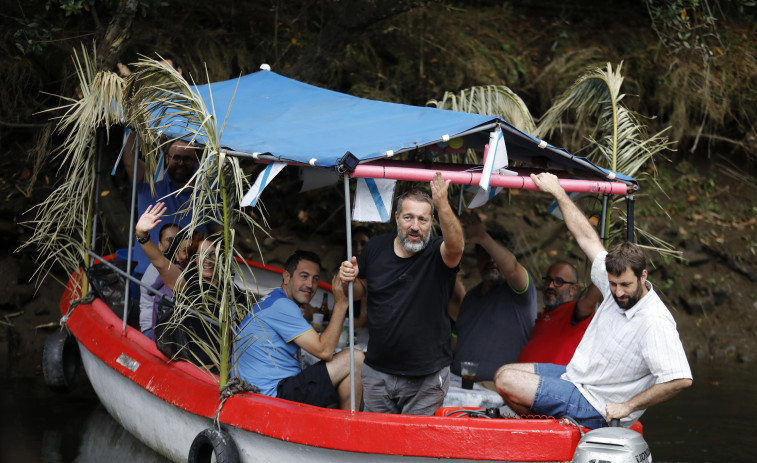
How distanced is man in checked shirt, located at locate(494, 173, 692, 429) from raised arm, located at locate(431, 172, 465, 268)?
740mm

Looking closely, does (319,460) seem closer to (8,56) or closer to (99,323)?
(99,323)

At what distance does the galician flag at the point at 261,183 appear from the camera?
199 inches

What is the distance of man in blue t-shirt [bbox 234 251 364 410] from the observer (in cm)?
539

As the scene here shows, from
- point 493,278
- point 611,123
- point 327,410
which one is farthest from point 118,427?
point 611,123

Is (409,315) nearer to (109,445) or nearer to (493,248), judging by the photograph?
(493,248)

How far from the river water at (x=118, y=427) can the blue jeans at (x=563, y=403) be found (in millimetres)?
2674

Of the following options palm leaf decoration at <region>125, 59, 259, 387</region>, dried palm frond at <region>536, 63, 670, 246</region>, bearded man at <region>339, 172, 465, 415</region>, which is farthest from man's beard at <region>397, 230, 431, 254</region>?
dried palm frond at <region>536, 63, 670, 246</region>

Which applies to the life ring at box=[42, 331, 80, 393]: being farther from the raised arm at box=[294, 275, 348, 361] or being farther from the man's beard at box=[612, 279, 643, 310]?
the man's beard at box=[612, 279, 643, 310]

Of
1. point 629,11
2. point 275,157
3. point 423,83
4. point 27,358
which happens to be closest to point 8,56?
point 27,358

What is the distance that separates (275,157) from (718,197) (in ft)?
29.9

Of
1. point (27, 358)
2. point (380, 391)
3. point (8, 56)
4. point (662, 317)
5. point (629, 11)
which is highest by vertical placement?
point (629, 11)

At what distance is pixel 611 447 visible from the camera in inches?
172

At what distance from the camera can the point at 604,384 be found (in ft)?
15.9

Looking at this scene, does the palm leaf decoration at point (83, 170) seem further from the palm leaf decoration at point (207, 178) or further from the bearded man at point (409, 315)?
the bearded man at point (409, 315)
